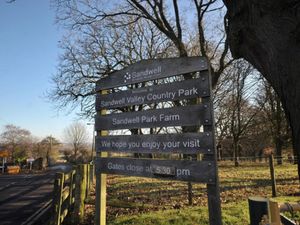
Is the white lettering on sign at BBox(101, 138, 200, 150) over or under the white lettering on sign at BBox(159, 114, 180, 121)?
under

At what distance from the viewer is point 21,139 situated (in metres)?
70.1

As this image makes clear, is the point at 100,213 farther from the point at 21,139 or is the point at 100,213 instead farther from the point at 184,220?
Answer: the point at 21,139

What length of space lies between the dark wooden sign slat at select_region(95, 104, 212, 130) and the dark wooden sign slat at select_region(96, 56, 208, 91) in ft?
1.78

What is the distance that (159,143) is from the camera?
4477 mm

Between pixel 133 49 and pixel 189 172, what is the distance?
21249 millimetres

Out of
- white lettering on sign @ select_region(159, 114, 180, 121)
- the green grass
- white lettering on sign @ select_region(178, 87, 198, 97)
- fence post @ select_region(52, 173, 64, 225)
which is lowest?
the green grass

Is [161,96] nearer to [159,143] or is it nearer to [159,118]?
[159,118]

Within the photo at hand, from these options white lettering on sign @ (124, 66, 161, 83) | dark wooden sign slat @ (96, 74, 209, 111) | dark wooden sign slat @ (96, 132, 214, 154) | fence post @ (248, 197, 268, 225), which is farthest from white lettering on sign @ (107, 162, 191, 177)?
white lettering on sign @ (124, 66, 161, 83)

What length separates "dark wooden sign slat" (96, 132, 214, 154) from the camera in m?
3.96

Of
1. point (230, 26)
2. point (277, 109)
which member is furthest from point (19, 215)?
point (277, 109)

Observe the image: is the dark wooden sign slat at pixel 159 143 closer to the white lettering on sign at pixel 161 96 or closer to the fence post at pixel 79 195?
the white lettering on sign at pixel 161 96

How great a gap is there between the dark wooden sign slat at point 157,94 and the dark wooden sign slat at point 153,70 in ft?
0.58

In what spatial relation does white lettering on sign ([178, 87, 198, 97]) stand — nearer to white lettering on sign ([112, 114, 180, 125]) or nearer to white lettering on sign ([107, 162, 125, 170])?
white lettering on sign ([112, 114, 180, 125])

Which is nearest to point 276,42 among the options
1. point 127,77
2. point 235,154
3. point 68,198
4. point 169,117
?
point 169,117
